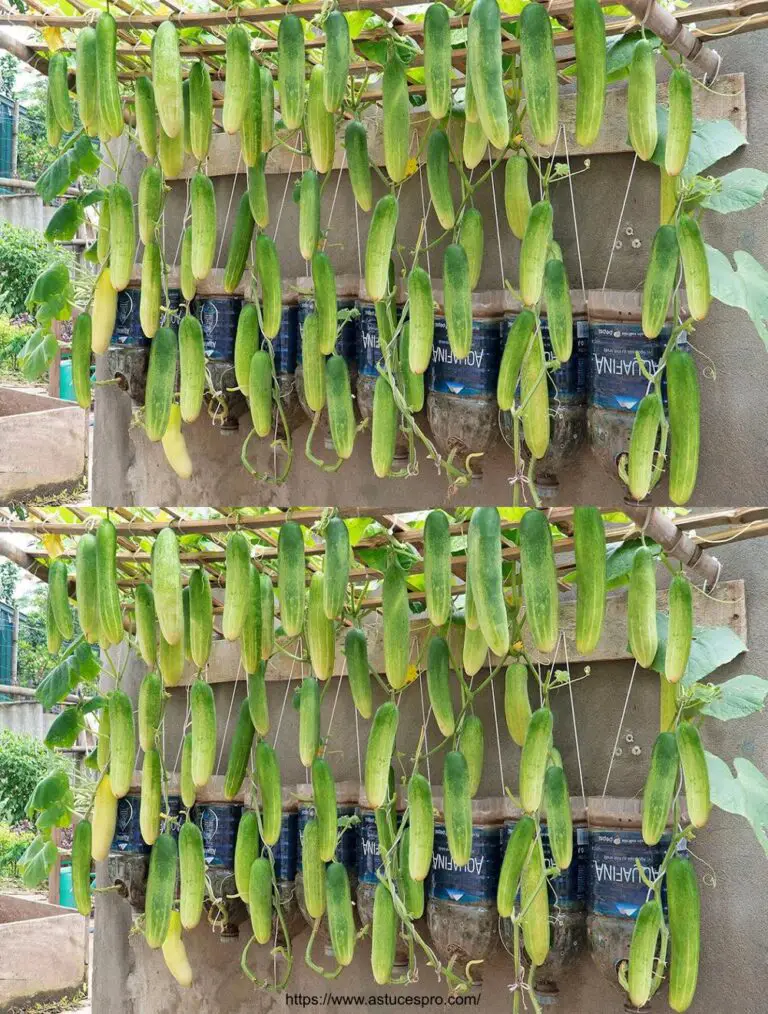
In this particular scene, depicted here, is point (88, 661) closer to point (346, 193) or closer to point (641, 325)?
point (346, 193)

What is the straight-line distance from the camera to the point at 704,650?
2100mm

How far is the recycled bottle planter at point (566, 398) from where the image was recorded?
2.19m

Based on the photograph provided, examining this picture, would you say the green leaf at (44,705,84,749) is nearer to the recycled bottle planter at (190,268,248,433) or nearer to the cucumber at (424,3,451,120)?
the recycled bottle planter at (190,268,248,433)

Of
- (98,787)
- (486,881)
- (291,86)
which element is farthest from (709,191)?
(98,787)

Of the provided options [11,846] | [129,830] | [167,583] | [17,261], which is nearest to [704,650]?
[167,583]

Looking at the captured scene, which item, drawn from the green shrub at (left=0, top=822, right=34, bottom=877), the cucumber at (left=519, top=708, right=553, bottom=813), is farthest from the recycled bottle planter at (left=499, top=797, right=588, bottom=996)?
the green shrub at (left=0, top=822, right=34, bottom=877)

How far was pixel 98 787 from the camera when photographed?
242 centimetres

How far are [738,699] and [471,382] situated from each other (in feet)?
2.27

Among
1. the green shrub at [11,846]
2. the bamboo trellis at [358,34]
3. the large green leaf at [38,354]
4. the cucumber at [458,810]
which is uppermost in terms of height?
the bamboo trellis at [358,34]

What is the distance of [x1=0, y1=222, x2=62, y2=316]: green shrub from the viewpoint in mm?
8125

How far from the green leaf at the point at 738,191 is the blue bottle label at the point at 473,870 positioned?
111cm

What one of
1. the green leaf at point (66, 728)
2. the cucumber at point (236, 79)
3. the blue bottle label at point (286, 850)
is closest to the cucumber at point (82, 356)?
the cucumber at point (236, 79)

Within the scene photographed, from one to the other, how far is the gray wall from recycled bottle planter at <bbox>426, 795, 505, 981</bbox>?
1.98 feet

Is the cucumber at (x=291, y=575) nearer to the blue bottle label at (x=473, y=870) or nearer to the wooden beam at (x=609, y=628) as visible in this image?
the wooden beam at (x=609, y=628)
